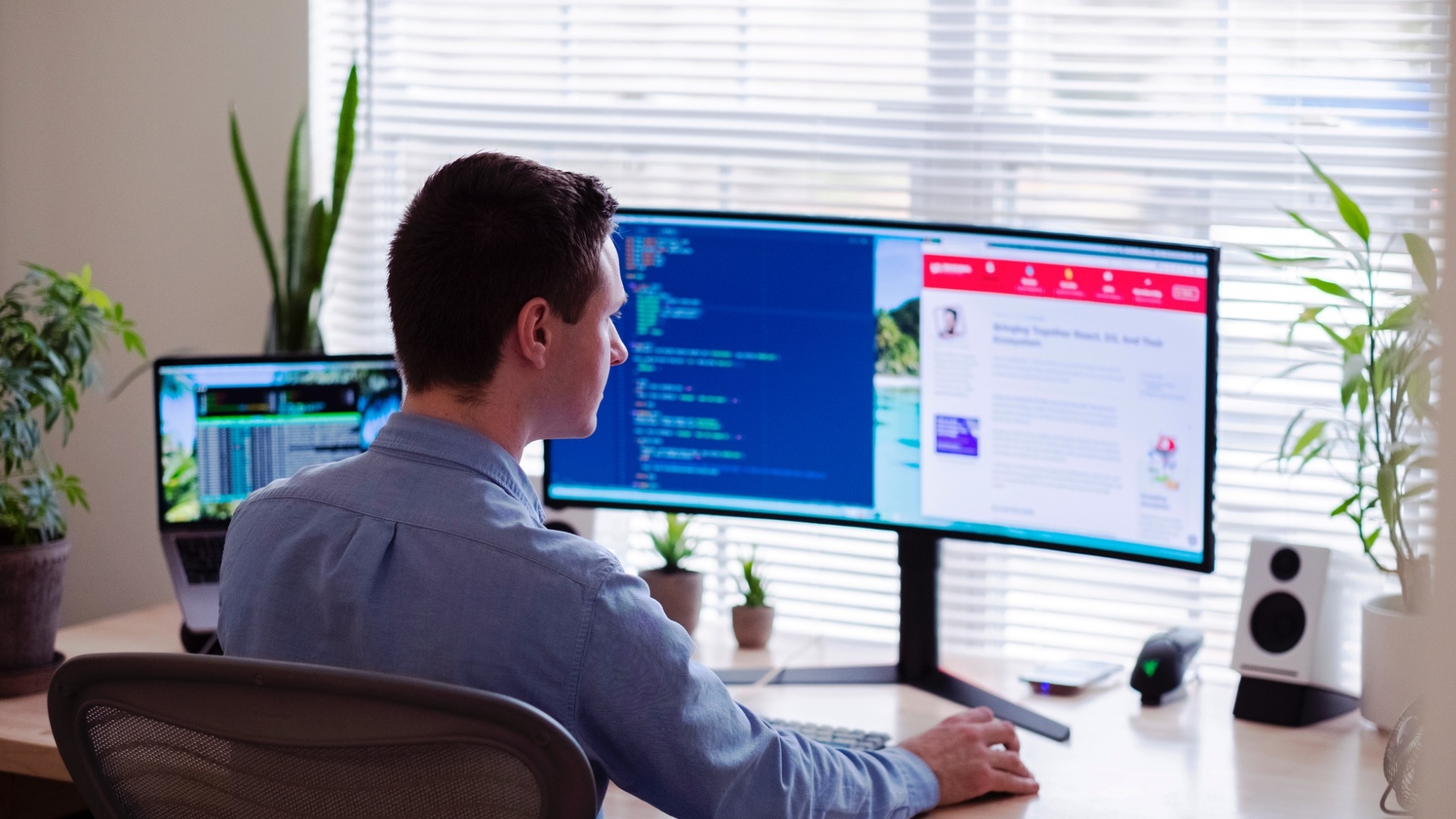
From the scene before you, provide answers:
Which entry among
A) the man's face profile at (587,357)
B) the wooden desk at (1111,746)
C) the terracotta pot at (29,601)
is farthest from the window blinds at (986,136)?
the man's face profile at (587,357)

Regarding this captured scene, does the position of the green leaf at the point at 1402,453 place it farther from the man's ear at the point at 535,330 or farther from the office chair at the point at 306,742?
the office chair at the point at 306,742

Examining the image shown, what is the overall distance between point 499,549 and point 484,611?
0.05m

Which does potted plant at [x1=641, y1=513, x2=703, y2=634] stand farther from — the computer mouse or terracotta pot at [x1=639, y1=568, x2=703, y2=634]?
the computer mouse

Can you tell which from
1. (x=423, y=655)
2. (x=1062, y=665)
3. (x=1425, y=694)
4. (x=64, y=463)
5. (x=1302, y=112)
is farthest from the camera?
(x=64, y=463)

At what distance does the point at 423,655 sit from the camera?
1.07 m

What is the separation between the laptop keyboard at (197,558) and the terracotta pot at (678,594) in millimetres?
616

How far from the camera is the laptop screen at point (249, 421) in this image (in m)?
1.97

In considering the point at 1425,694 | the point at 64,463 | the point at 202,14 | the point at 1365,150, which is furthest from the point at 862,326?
the point at 64,463

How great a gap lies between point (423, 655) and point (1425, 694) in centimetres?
78

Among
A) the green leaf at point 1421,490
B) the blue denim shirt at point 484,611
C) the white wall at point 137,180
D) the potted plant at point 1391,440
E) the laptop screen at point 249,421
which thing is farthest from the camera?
the white wall at point 137,180

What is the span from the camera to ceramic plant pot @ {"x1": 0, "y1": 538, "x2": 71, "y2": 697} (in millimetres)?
1794

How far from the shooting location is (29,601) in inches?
71.4

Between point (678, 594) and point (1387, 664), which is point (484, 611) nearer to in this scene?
point (678, 594)

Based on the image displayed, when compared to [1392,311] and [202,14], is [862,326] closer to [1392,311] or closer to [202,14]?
[1392,311]
